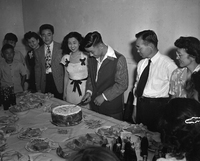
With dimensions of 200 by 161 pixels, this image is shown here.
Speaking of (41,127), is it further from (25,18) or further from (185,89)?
(25,18)

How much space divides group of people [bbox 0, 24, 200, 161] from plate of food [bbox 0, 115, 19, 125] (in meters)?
0.43

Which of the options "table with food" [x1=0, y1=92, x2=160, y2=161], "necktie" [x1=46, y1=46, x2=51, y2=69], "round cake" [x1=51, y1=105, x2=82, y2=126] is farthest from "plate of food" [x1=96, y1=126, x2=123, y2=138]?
"necktie" [x1=46, y1=46, x2=51, y2=69]

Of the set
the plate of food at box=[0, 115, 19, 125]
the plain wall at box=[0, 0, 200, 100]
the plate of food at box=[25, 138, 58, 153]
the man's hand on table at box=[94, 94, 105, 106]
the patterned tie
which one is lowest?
the plate of food at box=[25, 138, 58, 153]

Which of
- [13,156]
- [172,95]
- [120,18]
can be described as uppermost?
[120,18]

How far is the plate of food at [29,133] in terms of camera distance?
2.08m

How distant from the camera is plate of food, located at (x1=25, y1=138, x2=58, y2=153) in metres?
1.84

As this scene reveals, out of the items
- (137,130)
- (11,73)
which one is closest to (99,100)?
(137,130)

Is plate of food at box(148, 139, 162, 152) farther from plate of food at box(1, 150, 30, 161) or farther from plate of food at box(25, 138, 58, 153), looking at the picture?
plate of food at box(1, 150, 30, 161)

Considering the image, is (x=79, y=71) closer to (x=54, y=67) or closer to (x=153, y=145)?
(x=54, y=67)

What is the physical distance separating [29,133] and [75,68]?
146 centimetres

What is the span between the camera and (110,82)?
3.01 m

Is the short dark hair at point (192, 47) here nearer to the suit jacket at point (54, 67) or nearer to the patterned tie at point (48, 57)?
the suit jacket at point (54, 67)

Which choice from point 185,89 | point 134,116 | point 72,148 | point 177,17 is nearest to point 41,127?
point 72,148

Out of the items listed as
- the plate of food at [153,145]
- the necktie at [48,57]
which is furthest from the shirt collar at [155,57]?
the necktie at [48,57]
